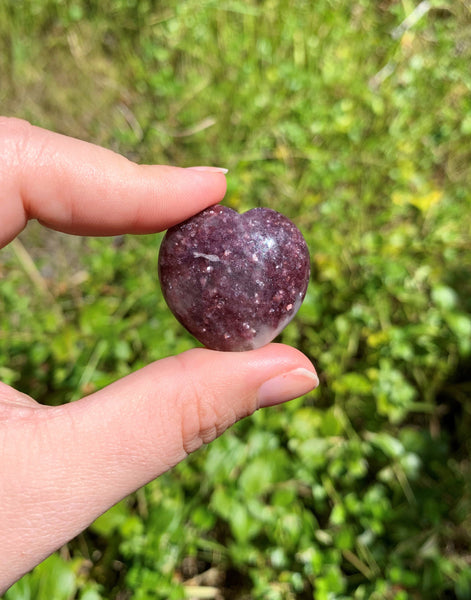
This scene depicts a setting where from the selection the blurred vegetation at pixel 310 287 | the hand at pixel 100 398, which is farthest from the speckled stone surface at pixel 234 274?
the blurred vegetation at pixel 310 287

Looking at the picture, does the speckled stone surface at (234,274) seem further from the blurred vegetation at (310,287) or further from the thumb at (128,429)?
the blurred vegetation at (310,287)

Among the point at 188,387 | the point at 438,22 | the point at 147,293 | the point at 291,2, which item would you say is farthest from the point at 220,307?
the point at 438,22

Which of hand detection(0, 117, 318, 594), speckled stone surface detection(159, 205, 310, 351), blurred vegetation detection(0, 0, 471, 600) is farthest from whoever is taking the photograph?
blurred vegetation detection(0, 0, 471, 600)

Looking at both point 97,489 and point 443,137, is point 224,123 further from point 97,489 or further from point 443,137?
point 97,489

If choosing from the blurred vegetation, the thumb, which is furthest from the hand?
the blurred vegetation

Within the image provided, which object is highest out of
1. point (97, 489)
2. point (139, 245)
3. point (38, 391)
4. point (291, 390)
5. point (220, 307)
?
point (220, 307)

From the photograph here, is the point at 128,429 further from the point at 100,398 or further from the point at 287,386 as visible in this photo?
the point at 287,386

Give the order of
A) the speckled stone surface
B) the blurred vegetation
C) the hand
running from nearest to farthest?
the hand
the speckled stone surface
the blurred vegetation

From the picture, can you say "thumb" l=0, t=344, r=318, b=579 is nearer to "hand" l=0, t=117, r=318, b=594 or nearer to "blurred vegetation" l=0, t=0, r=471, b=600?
"hand" l=0, t=117, r=318, b=594
